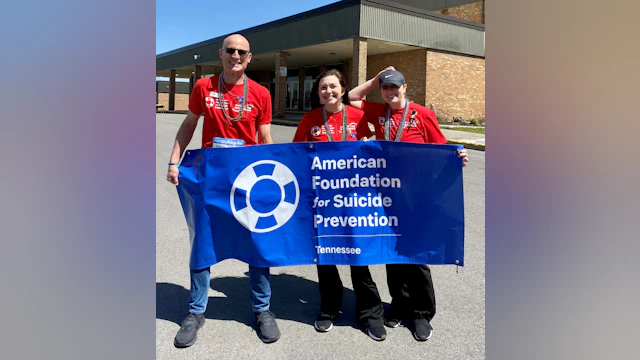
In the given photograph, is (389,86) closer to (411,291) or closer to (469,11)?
(411,291)

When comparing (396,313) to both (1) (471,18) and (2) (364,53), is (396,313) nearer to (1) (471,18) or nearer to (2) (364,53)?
(2) (364,53)

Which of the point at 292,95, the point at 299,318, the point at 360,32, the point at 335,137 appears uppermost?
the point at 360,32

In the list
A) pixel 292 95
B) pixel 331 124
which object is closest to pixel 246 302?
pixel 331 124

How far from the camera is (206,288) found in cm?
330

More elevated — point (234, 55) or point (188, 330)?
point (234, 55)

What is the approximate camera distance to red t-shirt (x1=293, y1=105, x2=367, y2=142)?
3330 mm

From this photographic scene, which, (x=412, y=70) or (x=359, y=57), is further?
(x=412, y=70)

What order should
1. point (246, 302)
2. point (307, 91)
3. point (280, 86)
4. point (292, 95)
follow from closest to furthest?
point (246, 302), point (280, 86), point (307, 91), point (292, 95)

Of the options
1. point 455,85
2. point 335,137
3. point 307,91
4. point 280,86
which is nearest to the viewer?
point 335,137

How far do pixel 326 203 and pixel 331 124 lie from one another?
0.64 m

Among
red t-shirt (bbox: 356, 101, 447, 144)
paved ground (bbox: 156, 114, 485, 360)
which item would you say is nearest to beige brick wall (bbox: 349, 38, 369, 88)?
paved ground (bbox: 156, 114, 485, 360)

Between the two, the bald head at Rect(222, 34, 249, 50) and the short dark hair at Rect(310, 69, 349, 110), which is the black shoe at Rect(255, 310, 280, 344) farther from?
the bald head at Rect(222, 34, 249, 50)

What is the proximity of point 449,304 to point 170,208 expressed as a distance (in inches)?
199

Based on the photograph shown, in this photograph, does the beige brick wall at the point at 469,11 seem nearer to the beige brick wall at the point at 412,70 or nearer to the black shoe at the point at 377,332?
the beige brick wall at the point at 412,70
